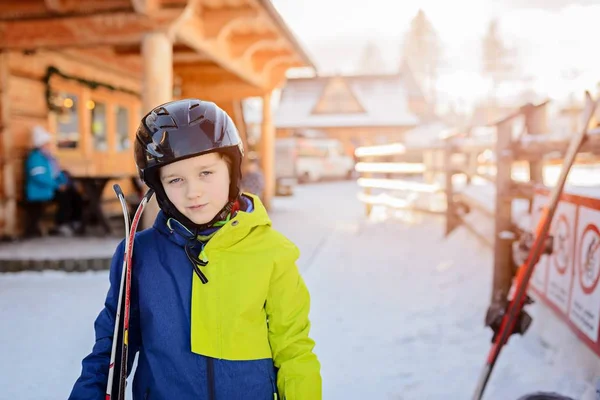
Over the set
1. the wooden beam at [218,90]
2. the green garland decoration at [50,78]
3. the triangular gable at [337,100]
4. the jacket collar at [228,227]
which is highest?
the triangular gable at [337,100]

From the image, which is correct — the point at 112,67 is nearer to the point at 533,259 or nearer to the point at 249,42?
the point at 249,42

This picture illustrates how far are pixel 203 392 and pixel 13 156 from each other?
21.8 feet

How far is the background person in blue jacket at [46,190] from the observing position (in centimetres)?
A: 680

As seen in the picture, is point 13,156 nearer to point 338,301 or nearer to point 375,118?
point 338,301

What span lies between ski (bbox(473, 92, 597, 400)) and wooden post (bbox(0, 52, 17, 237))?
21.4ft

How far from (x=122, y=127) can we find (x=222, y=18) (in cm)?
460

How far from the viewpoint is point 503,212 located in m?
4.29

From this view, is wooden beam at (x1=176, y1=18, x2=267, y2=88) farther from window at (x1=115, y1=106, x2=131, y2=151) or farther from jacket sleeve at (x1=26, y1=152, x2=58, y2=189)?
window at (x1=115, y1=106, x2=131, y2=151)

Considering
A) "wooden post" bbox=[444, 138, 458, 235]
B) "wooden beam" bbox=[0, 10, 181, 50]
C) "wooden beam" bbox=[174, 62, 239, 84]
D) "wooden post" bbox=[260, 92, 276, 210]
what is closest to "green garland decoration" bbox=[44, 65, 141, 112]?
"wooden beam" bbox=[0, 10, 181, 50]

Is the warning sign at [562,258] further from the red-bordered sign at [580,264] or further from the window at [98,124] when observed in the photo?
the window at [98,124]

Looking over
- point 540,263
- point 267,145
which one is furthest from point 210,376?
point 267,145

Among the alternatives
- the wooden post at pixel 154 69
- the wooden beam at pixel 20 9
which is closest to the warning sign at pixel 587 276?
the wooden post at pixel 154 69

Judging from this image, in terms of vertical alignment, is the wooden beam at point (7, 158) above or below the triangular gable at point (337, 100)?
below

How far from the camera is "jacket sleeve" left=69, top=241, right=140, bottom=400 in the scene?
56.7 inches
